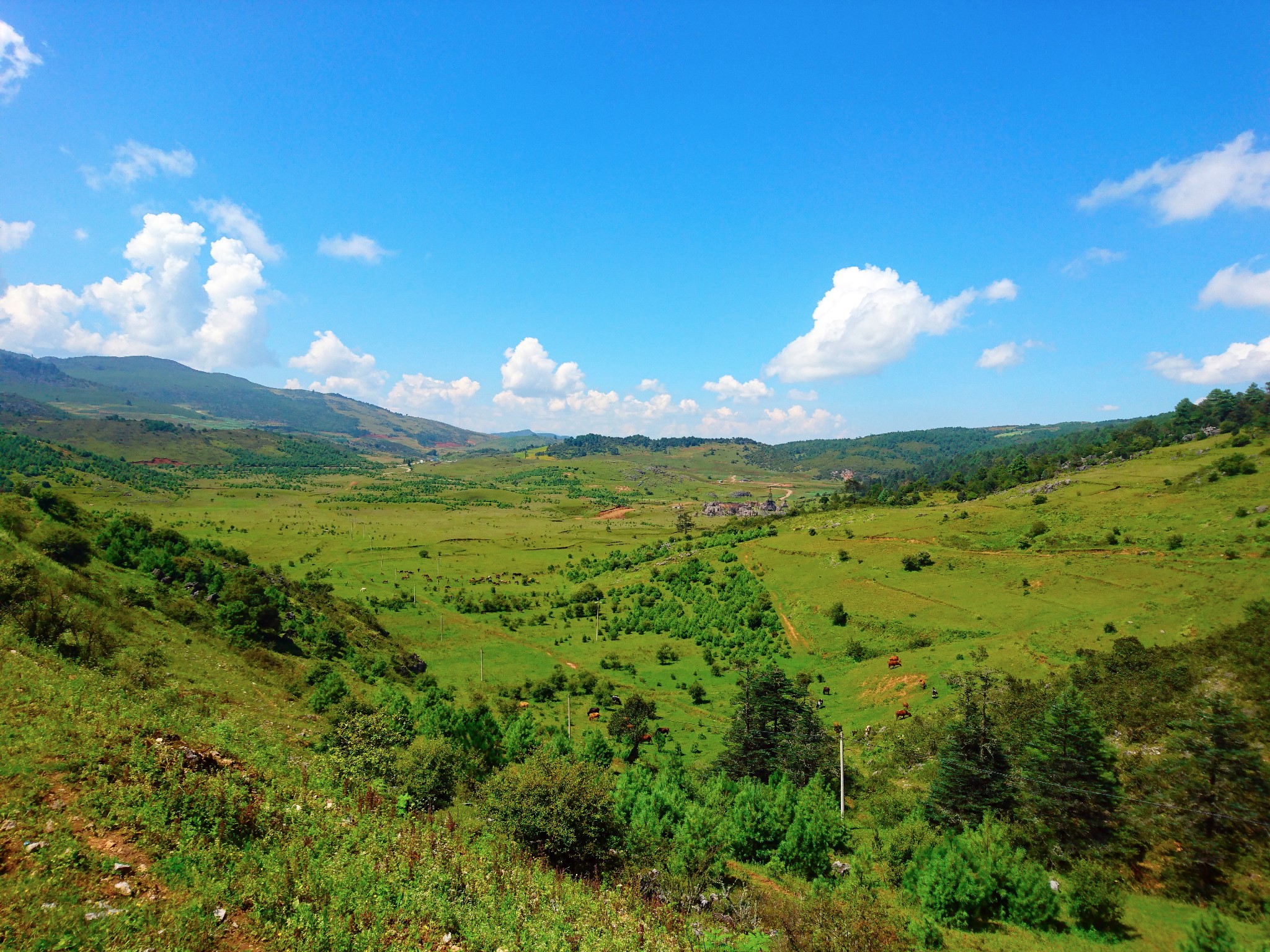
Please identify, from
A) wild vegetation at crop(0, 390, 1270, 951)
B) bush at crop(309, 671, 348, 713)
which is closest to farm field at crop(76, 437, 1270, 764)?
wild vegetation at crop(0, 390, 1270, 951)

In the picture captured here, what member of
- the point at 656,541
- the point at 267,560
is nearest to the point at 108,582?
the point at 267,560

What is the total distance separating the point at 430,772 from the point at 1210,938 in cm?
3205

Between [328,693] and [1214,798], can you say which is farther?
[328,693]

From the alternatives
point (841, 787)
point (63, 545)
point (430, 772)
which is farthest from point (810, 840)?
point (63, 545)

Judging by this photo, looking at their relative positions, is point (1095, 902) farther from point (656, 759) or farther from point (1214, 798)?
point (656, 759)

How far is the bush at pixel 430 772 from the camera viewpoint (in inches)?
1051

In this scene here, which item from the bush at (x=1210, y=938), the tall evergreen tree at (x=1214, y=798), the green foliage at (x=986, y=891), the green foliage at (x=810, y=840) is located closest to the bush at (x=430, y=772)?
the green foliage at (x=810, y=840)

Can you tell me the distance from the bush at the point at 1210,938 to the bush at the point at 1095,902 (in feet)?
10.7

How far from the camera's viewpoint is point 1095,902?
858 inches

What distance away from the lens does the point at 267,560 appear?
115m

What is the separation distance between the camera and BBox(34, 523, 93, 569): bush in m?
36.3

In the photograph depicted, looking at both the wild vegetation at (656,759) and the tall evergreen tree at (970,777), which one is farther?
the tall evergreen tree at (970,777)

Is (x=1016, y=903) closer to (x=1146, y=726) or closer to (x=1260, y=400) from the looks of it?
(x=1146, y=726)

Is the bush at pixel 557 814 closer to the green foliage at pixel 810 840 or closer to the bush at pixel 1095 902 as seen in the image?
the green foliage at pixel 810 840
